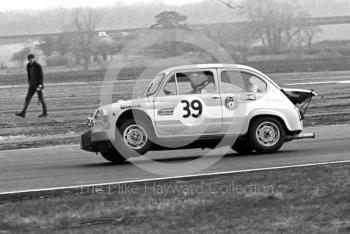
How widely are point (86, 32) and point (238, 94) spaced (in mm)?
62191

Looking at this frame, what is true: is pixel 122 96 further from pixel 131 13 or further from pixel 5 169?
pixel 131 13

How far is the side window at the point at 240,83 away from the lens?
13.2 m

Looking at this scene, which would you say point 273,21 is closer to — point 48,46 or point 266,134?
point 48,46

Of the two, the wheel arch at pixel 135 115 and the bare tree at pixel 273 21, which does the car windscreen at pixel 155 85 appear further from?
the bare tree at pixel 273 21

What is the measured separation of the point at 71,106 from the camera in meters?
28.2

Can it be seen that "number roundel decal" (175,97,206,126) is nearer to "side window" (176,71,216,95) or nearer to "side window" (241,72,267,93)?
"side window" (176,71,216,95)

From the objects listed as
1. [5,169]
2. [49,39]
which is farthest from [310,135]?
[49,39]

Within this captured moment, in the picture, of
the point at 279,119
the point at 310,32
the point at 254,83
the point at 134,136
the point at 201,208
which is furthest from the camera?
the point at 310,32

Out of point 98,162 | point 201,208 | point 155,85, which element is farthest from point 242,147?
point 201,208

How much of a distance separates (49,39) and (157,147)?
2554 inches

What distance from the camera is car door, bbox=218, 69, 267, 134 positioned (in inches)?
512

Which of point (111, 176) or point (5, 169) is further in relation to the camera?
point (5, 169)

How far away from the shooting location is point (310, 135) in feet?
44.0

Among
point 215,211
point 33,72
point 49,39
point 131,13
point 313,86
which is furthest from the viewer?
point 131,13
